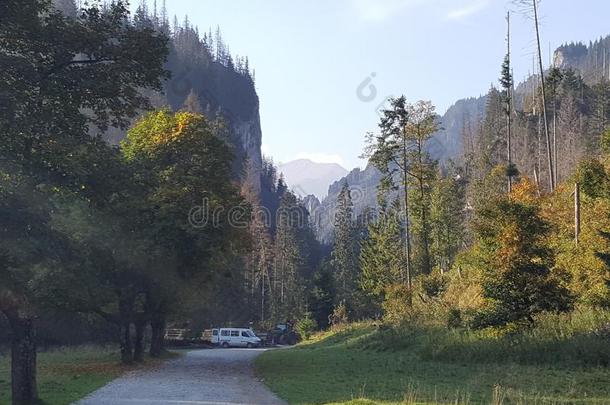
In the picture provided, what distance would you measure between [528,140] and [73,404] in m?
76.0

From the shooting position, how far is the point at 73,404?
1400cm

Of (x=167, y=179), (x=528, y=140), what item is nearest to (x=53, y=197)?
(x=167, y=179)

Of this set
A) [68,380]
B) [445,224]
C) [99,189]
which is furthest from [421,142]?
[99,189]

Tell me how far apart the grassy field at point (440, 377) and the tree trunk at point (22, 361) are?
216 inches

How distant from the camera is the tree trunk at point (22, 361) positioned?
1300 centimetres

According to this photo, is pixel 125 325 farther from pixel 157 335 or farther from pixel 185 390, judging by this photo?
pixel 185 390

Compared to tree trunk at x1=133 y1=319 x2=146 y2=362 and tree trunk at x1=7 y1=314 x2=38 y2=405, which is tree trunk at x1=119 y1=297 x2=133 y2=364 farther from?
tree trunk at x1=7 y1=314 x2=38 y2=405

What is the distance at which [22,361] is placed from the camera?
512 inches

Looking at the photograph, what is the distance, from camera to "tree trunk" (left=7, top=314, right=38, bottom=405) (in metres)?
13.0

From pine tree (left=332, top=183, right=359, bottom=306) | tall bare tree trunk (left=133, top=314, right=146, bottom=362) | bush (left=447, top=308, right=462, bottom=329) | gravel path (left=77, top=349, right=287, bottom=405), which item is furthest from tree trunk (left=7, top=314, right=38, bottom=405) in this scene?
pine tree (left=332, top=183, right=359, bottom=306)

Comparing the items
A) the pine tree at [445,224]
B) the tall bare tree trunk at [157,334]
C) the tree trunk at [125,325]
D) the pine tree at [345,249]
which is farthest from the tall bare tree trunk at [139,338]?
the pine tree at [345,249]

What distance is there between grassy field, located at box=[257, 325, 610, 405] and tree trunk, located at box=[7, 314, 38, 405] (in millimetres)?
5486

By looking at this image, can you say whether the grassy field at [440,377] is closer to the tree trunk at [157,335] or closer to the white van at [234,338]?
the tree trunk at [157,335]

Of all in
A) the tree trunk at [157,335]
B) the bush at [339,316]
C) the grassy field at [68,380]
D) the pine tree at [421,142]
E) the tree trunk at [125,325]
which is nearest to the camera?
the grassy field at [68,380]
